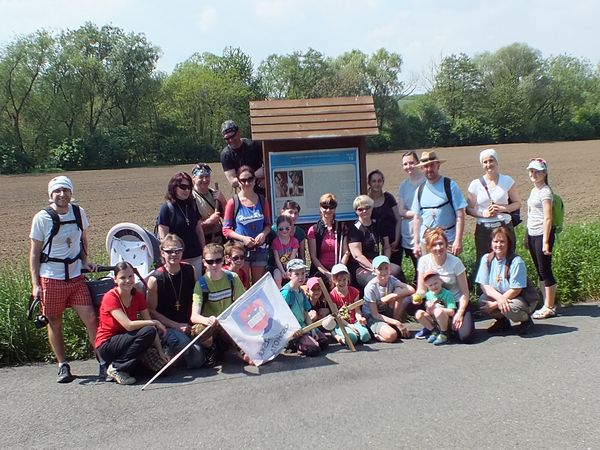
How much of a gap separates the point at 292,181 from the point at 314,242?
2.93ft

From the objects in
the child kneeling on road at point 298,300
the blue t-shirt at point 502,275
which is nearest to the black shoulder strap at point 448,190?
the blue t-shirt at point 502,275

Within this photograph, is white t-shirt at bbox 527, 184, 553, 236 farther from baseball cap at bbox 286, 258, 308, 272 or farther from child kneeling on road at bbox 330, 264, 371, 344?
baseball cap at bbox 286, 258, 308, 272

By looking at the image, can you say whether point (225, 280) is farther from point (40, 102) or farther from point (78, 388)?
point (40, 102)

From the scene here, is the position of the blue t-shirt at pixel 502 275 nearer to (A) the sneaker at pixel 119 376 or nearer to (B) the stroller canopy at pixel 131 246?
(B) the stroller canopy at pixel 131 246

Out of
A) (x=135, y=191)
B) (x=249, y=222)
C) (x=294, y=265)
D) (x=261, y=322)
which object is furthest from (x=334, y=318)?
(x=135, y=191)

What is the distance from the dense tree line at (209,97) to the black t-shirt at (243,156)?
47.6 m

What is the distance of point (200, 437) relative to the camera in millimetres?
4141

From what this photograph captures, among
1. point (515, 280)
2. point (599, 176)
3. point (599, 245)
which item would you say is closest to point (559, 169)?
point (599, 176)

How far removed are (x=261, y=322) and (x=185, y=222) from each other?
144 centimetres

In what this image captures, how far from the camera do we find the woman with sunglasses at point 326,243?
274 inches

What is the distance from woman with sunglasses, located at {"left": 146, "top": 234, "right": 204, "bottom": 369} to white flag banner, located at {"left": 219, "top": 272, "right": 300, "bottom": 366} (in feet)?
1.55

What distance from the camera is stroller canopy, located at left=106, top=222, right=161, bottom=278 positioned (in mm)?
6512

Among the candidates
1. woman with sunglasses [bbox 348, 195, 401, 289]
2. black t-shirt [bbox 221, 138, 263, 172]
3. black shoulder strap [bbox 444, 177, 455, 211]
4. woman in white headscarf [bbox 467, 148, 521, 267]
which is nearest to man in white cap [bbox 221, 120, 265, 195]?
black t-shirt [bbox 221, 138, 263, 172]

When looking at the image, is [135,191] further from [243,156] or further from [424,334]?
[424,334]
